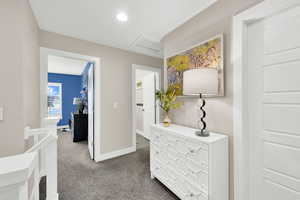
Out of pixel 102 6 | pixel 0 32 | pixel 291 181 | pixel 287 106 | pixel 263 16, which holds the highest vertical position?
pixel 102 6

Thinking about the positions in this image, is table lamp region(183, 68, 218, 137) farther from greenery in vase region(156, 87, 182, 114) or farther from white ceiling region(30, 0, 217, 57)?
white ceiling region(30, 0, 217, 57)

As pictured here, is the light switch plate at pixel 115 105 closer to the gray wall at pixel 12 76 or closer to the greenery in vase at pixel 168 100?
the greenery in vase at pixel 168 100

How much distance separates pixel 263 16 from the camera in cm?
120

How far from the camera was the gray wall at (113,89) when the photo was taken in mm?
2580

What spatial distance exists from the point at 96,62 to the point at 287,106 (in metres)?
2.85

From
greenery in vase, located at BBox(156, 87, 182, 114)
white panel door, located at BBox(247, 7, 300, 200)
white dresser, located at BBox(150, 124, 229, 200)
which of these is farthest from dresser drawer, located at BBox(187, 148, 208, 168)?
greenery in vase, located at BBox(156, 87, 182, 114)

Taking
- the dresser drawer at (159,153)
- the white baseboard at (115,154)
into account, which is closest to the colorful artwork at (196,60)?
the dresser drawer at (159,153)

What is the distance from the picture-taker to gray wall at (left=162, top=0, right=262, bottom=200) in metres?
1.43

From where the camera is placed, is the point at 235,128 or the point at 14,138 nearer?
the point at 14,138

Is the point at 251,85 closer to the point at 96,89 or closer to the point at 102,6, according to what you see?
the point at 102,6

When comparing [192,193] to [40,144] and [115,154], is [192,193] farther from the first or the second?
[115,154]

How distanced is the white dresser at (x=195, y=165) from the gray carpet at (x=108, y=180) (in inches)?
12.6

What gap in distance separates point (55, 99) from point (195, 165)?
6.35 metres

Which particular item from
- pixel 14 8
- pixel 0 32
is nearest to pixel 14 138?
pixel 0 32
